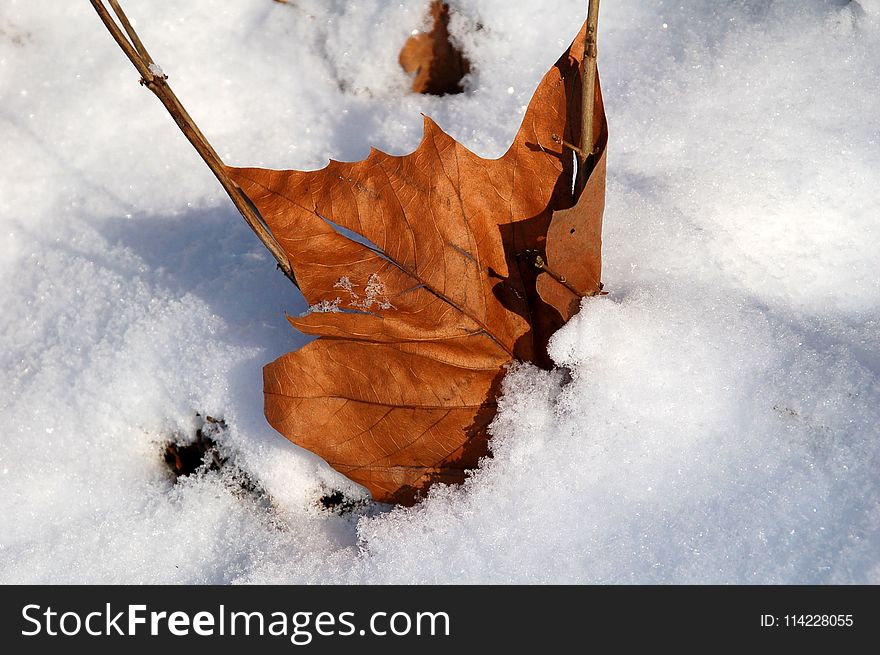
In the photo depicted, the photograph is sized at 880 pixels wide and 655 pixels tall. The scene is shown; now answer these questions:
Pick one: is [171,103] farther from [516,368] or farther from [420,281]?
[516,368]

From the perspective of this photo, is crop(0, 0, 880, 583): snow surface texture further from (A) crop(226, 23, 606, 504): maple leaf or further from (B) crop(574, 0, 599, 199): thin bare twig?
(B) crop(574, 0, 599, 199): thin bare twig

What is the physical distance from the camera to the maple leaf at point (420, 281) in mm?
903

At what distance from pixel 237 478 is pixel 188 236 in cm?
41

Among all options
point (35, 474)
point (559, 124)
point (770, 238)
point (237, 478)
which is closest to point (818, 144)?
point (770, 238)

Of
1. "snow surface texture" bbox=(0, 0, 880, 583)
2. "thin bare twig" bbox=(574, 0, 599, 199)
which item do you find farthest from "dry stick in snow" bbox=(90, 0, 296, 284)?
"thin bare twig" bbox=(574, 0, 599, 199)

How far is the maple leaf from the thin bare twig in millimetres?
21

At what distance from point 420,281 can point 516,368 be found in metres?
0.17

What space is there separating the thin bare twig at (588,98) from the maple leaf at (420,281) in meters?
0.02

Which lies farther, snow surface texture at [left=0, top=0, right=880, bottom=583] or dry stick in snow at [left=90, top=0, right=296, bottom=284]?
snow surface texture at [left=0, top=0, right=880, bottom=583]

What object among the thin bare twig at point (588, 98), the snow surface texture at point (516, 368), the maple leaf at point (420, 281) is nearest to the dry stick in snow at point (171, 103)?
the maple leaf at point (420, 281)

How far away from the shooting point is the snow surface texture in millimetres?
887

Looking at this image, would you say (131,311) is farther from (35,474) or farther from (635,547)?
(635,547)

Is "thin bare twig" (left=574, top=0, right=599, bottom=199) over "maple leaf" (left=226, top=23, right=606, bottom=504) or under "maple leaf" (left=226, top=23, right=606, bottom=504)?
over

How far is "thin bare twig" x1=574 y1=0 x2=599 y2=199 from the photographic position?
0.80 m
